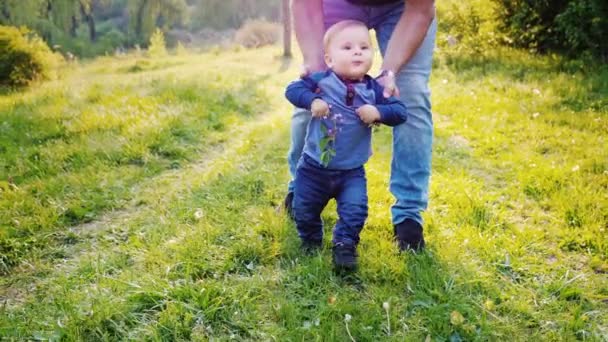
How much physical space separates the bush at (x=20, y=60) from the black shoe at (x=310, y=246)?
8.57 meters

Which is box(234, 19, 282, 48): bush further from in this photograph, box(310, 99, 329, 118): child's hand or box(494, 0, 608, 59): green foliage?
box(310, 99, 329, 118): child's hand

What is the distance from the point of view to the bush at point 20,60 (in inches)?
361

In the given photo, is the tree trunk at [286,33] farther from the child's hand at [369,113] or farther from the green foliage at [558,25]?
the child's hand at [369,113]

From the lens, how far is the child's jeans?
252cm

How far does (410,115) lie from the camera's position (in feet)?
9.04

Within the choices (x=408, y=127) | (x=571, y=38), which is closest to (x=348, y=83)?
(x=408, y=127)

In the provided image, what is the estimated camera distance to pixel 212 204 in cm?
339

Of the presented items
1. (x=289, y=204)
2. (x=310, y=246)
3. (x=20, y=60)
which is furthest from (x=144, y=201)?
(x=20, y=60)

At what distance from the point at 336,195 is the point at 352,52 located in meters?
0.72

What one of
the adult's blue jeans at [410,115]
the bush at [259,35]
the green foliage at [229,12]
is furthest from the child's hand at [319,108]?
the green foliage at [229,12]

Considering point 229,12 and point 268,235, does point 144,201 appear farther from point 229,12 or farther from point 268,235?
point 229,12

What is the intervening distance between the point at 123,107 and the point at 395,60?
4106mm

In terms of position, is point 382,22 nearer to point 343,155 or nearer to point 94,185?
point 343,155

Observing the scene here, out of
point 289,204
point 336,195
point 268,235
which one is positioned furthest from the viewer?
point 289,204
